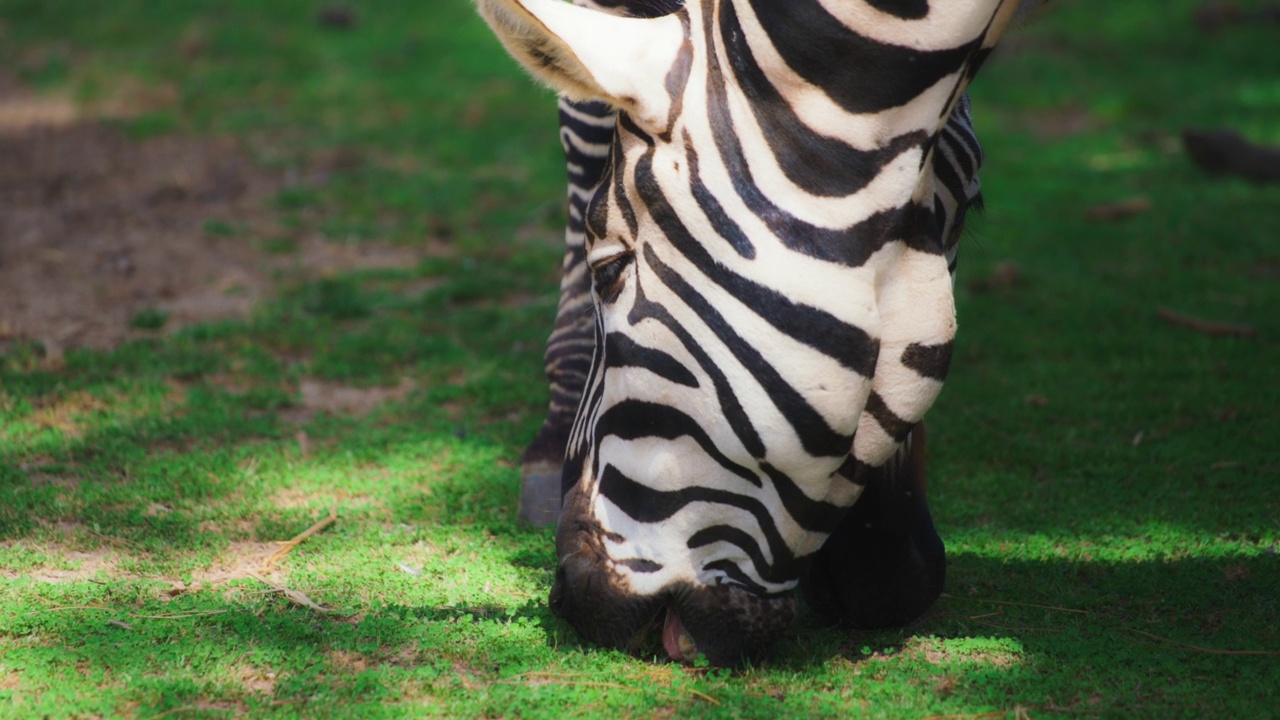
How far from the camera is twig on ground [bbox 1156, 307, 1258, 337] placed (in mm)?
5223

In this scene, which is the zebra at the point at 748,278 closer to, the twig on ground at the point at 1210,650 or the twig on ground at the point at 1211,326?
the twig on ground at the point at 1210,650

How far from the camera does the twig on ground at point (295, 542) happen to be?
318 cm

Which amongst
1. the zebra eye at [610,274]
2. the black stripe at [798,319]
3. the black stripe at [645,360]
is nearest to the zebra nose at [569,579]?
the black stripe at [645,360]

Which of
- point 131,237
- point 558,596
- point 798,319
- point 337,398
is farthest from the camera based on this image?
point 131,237

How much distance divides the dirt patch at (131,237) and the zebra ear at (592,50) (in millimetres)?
3205

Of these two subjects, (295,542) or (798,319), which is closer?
(798,319)

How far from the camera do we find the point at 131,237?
648 cm

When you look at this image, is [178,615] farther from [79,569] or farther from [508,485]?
[508,485]

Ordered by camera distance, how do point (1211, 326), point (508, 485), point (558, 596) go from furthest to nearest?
1. point (1211, 326)
2. point (508, 485)
3. point (558, 596)

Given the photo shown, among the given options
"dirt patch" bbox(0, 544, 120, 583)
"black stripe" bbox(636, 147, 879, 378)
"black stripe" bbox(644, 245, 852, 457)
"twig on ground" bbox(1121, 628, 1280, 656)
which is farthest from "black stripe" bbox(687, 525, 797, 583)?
"dirt patch" bbox(0, 544, 120, 583)

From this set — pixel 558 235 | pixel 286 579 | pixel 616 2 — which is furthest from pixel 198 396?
pixel 558 235

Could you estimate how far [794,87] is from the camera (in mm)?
2299

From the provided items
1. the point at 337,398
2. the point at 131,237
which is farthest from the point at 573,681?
the point at 131,237

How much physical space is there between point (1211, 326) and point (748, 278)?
12.4 feet
